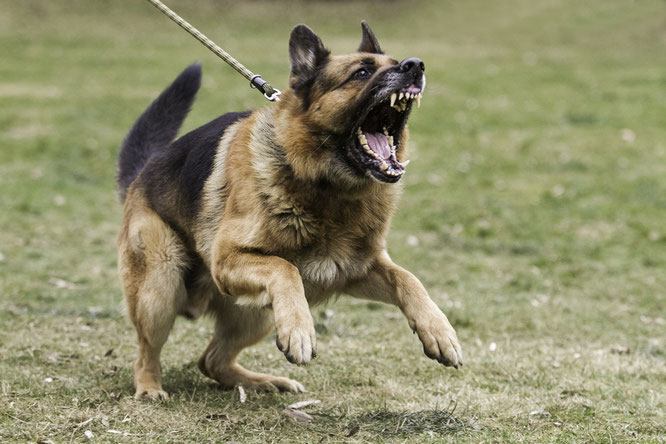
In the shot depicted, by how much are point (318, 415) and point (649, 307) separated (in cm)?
415

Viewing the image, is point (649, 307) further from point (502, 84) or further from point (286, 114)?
point (502, 84)

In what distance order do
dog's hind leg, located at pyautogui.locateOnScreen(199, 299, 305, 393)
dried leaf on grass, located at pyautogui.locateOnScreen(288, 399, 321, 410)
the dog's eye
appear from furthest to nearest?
dog's hind leg, located at pyautogui.locateOnScreen(199, 299, 305, 393)
dried leaf on grass, located at pyautogui.locateOnScreen(288, 399, 321, 410)
the dog's eye

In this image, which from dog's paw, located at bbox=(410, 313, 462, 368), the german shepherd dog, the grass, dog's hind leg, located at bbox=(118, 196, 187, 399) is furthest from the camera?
dog's hind leg, located at bbox=(118, 196, 187, 399)

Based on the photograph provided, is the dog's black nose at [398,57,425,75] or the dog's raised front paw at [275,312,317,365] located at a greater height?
the dog's black nose at [398,57,425,75]

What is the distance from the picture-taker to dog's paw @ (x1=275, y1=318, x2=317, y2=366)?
3.55 m

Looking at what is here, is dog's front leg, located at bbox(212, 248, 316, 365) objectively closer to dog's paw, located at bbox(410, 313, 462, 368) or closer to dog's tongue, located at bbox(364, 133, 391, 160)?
dog's paw, located at bbox(410, 313, 462, 368)

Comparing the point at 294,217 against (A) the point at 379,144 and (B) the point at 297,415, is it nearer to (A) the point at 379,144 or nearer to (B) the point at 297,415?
(A) the point at 379,144

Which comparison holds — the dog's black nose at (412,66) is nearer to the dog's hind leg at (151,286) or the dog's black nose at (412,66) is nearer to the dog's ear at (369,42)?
the dog's ear at (369,42)

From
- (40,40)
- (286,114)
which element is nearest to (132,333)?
(286,114)

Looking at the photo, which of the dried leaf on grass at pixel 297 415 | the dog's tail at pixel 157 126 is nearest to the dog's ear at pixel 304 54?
the dog's tail at pixel 157 126

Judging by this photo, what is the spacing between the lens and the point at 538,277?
7965 mm

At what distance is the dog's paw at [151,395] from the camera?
14.8 ft

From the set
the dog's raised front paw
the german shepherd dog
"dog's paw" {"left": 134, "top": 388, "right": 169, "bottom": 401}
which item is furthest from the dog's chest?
"dog's paw" {"left": 134, "top": 388, "right": 169, "bottom": 401}

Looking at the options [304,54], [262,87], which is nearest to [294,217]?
[304,54]
